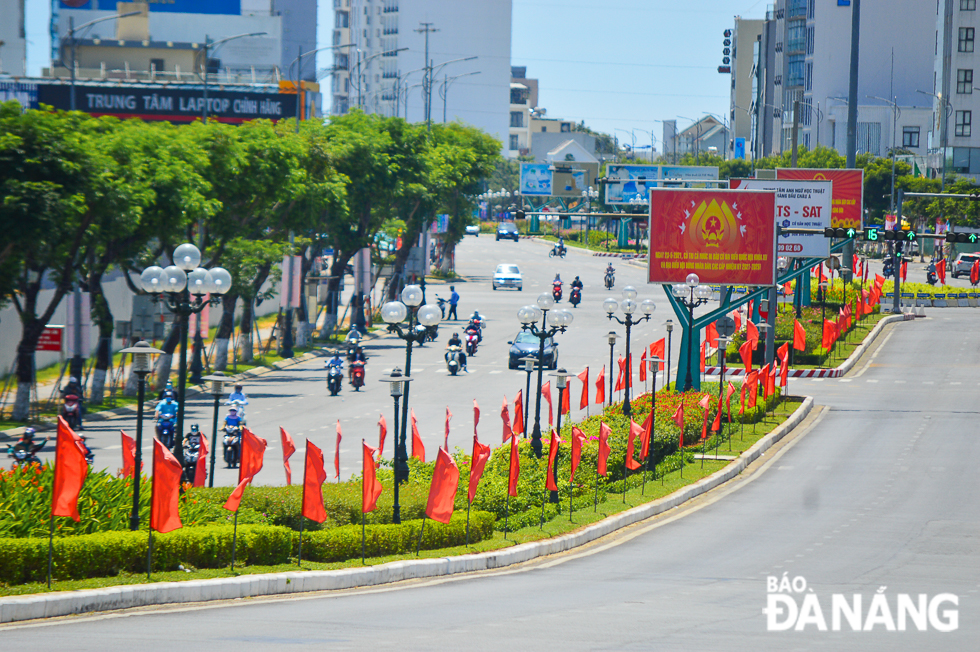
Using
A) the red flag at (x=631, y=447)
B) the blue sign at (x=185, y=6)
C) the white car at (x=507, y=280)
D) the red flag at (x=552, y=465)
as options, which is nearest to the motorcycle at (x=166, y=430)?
the red flag at (x=552, y=465)

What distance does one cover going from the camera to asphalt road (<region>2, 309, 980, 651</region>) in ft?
39.7

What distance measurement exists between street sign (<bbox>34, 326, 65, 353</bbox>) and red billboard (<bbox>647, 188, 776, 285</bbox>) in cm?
1717

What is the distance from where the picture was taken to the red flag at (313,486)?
16.0 meters

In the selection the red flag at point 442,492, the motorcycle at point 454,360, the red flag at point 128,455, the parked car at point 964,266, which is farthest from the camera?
the parked car at point 964,266

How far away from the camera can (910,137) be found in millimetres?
122562

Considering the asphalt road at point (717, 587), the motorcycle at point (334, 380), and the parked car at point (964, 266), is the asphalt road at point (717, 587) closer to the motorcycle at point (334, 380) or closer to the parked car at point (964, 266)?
the motorcycle at point (334, 380)

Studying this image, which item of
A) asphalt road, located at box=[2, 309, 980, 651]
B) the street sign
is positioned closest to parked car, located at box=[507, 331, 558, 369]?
asphalt road, located at box=[2, 309, 980, 651]

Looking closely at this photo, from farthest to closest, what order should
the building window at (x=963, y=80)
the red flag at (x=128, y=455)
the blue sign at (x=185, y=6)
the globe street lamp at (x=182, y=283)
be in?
the building window at (x=963, y=80)
the blue sign at (x=185, y=6)
the globe street lamp at (x=182, y=283)
the red flag at (x=128, y=455)

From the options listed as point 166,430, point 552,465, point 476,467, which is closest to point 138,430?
point 476,467

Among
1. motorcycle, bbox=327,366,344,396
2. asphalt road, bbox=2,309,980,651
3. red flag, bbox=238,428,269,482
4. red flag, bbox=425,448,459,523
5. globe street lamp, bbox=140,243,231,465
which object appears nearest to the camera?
asphalt road, bbox=2,309,980,651

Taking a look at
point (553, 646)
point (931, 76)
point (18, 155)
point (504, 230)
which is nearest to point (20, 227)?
point (18, 155)

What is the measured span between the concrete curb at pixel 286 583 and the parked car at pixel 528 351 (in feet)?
66.5

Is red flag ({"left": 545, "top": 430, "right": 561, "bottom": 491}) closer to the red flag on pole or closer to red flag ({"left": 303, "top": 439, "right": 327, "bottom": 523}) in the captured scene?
the red flag on pole

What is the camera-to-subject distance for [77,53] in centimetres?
8969
